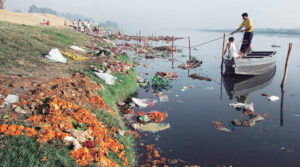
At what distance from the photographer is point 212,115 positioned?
898 centimetres

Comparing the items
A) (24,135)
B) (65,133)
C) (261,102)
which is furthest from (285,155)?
(24,135)

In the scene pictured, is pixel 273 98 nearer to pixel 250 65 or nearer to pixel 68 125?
pixel 250 65

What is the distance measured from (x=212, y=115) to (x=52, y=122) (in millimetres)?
6983

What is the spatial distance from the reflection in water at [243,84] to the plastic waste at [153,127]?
223 inches

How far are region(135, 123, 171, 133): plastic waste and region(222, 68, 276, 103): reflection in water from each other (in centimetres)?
565

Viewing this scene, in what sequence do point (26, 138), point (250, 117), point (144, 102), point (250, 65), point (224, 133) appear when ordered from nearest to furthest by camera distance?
point (26, 138), point (224, 133), point (250, 117), point (144, 102), point (250, 65)

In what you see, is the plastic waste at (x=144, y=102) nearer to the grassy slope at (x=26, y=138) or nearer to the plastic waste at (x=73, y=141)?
the grassy slope at (x=26, y=138)

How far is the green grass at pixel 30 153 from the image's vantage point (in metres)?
3.21

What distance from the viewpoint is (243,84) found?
45.9ft

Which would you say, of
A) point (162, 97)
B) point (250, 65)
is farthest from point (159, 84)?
point (250, 65)

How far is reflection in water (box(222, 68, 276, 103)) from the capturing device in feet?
39.5

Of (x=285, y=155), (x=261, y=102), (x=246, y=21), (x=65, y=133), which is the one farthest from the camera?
(x=246, y=21)

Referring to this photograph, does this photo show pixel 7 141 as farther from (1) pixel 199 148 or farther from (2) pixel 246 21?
(2) pixel 246 21

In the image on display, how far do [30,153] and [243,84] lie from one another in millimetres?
13914
